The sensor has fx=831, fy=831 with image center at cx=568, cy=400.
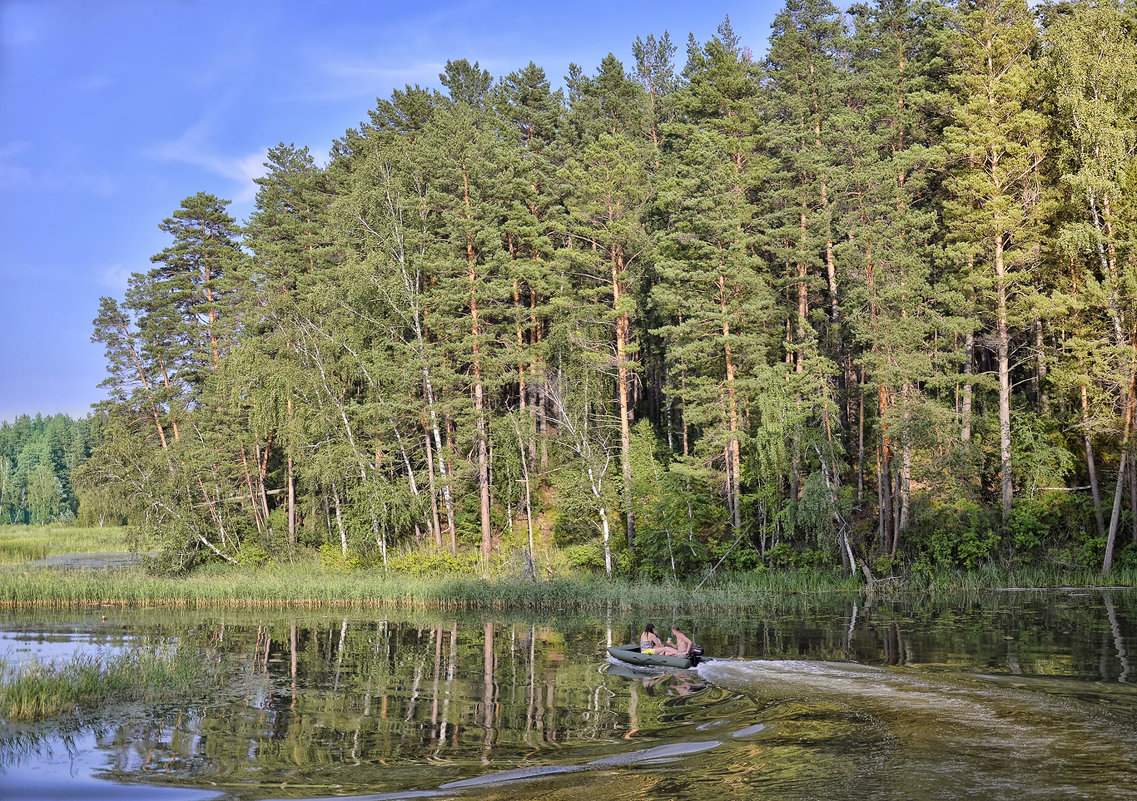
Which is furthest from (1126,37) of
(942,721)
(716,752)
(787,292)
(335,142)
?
(335,142)

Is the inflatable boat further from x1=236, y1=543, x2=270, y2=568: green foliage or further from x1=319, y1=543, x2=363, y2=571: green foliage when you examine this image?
x1=236, y1=543, x2=270, y2=568: green foliage

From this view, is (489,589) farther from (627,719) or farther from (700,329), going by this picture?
(627,719)

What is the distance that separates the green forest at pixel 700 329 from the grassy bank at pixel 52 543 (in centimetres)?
1238

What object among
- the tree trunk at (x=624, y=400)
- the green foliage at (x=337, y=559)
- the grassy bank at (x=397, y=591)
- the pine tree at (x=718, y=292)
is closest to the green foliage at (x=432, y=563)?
the grassy bank at (x=397, y=591)

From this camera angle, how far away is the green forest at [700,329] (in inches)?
1177

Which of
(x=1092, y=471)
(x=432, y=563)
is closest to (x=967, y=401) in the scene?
(x=1092, y=471)

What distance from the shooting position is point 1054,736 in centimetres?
1136

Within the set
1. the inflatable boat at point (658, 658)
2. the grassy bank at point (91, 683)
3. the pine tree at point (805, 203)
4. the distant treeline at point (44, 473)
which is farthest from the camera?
the distant treeline at point (44, 473)

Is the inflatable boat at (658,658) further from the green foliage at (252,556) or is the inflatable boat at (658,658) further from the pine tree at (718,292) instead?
the green foliage at (252,556)

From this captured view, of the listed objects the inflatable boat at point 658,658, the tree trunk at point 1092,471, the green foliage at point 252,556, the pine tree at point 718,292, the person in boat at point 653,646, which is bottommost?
the inflatable boat at point 658,658

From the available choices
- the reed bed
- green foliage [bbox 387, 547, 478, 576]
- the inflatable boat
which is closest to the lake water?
the inflatable boat

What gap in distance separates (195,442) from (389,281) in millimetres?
13924

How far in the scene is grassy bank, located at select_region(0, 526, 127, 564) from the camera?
5362 centimetres

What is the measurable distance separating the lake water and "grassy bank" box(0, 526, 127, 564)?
3514cm
